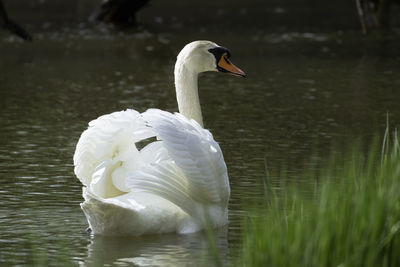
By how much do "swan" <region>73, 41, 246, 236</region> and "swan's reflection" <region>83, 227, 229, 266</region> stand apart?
0.28ft

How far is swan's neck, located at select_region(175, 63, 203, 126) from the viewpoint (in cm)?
884

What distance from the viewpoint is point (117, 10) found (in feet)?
90.2

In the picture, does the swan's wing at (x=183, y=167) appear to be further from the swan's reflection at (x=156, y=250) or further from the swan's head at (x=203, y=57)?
the swan's head at (x=203, y=57)

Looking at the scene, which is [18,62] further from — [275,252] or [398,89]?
[275,252]

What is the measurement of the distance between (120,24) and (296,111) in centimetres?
1431

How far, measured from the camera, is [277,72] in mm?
18109

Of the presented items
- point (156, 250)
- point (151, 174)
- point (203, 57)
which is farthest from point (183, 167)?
point (203, 57)

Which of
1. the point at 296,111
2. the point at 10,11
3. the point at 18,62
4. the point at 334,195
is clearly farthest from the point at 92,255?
the point at 10,11

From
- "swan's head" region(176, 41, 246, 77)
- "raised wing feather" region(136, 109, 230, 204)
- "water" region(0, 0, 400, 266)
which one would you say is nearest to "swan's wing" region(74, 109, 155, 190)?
"raised wing feather" region(136, 109, 230, 204)

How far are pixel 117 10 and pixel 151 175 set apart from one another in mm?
20531

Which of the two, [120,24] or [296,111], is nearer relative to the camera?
[296,111]

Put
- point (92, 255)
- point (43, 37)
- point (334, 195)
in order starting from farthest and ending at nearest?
1. point (43, 37)
2. point (92, 255)
3. point (334, 195)

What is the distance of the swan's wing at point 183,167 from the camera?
7.38m

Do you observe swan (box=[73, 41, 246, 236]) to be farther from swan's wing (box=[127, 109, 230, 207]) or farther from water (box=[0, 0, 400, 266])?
water (box=[0, 0, 400, 266])
